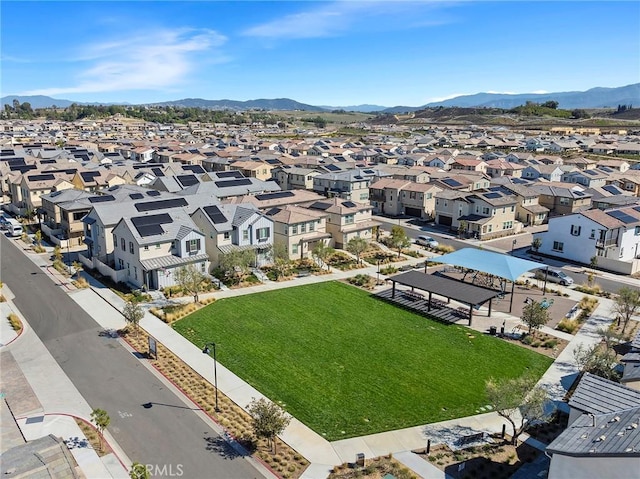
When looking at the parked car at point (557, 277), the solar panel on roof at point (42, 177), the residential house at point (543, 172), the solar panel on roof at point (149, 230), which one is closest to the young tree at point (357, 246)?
the parked car at point (557, 277)

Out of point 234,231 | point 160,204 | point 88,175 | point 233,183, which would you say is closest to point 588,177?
point 233,183

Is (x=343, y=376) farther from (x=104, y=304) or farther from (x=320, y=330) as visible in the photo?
(x=104, y=304)

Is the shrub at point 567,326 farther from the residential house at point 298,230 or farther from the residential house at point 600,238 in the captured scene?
the residential house at point 298,230

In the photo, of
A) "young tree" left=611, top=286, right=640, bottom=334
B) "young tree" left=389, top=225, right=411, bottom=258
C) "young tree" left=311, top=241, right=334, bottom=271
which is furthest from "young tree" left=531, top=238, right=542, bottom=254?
"young tree" left=311, top=241, right=334, bottom=271

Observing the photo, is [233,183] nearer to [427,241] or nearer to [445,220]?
[427,241]

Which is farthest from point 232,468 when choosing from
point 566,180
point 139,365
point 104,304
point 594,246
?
point 566,180

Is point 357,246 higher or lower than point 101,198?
lower

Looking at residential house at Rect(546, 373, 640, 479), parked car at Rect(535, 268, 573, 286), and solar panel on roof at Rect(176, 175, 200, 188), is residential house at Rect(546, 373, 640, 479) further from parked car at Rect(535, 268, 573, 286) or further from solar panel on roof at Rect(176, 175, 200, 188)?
solar panel on roof at Rect(176, 175, 200, 188)
